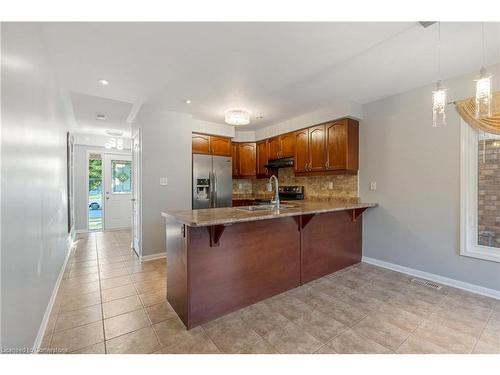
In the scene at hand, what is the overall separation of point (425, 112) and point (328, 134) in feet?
4.17

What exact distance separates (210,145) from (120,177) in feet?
11.6

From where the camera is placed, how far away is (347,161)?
3.45 meters

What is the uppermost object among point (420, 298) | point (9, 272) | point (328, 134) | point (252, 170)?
point (328, 134)

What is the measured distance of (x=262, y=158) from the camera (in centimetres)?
511

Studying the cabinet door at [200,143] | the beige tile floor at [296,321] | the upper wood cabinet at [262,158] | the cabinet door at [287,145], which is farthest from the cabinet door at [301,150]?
the beige tile floor at [296,321]

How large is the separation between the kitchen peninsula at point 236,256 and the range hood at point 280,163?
164cm

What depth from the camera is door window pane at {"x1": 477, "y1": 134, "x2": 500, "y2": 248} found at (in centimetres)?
246

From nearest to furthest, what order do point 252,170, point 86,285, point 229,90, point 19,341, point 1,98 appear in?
point 1,98 → point 19,341 → point 86,285 → point 229,90 → point 252,170

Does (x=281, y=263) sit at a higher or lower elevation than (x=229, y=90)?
lower

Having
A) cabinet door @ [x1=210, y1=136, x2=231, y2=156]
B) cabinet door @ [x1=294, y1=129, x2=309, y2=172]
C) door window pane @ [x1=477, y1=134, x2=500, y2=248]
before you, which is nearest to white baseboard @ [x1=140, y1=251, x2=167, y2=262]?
cabinet door @ [x1=210, y1=136, x2=231, y2=156]

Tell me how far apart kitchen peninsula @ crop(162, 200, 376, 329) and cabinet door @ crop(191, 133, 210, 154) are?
2.21m

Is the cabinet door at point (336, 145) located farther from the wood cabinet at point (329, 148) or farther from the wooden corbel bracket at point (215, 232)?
the wooden corbel bracket at point (215, 232)
